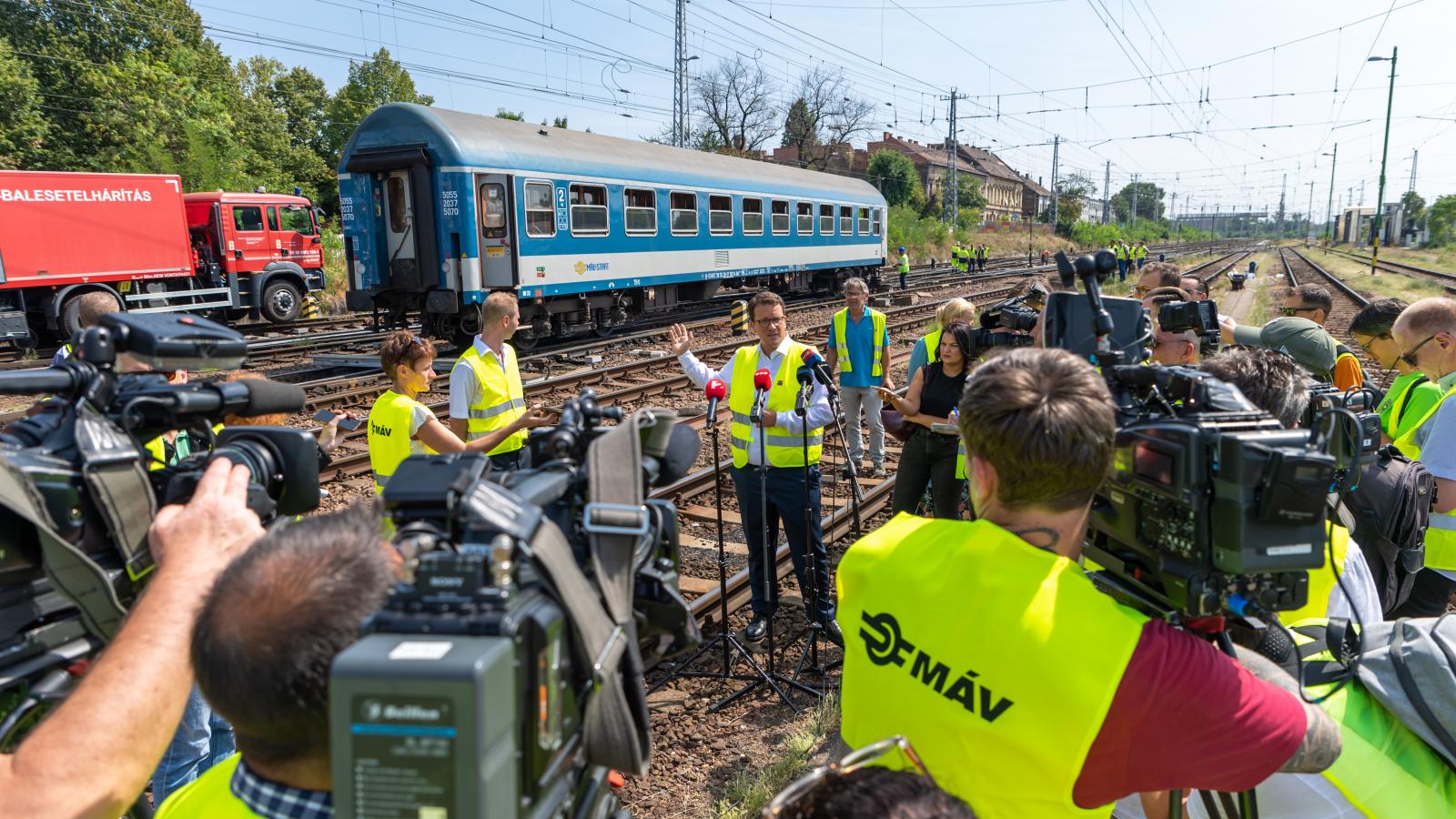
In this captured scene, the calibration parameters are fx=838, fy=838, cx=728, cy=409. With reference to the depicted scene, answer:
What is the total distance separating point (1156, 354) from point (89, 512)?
4836 millimetres

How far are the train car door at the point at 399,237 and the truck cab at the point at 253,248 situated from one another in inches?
253

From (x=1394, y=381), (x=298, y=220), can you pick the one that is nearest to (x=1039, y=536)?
(x=1394, y=381)

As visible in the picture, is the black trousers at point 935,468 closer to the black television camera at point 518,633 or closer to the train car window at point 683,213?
the black television camera at point 518,633

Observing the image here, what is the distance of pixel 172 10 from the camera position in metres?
36.8

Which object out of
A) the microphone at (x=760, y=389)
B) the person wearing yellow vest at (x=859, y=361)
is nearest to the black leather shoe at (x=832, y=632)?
the microphone at (x=760, y=389)

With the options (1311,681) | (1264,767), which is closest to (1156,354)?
(1311,681)

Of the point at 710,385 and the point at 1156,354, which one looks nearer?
the point at 710,385

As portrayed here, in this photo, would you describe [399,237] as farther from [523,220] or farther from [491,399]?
[491,399]

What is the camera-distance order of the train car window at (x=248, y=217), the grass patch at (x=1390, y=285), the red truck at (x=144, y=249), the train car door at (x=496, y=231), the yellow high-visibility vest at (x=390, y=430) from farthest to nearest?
the grass patch at (x=1390, y=285) < the train car window at (x=248, y=217) < the red truck at (x=144, y=249) < the train car door at (x=496, y=231) < the yellow high-visibility vest at (x=390, y=430)

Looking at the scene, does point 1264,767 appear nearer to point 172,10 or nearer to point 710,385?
point 710,385

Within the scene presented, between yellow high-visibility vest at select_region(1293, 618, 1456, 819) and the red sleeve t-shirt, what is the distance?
17.8 inches

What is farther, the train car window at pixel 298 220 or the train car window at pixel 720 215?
the train car window at pixel 298 220

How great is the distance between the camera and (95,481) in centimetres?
166

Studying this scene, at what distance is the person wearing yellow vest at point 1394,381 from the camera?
12.7ft
